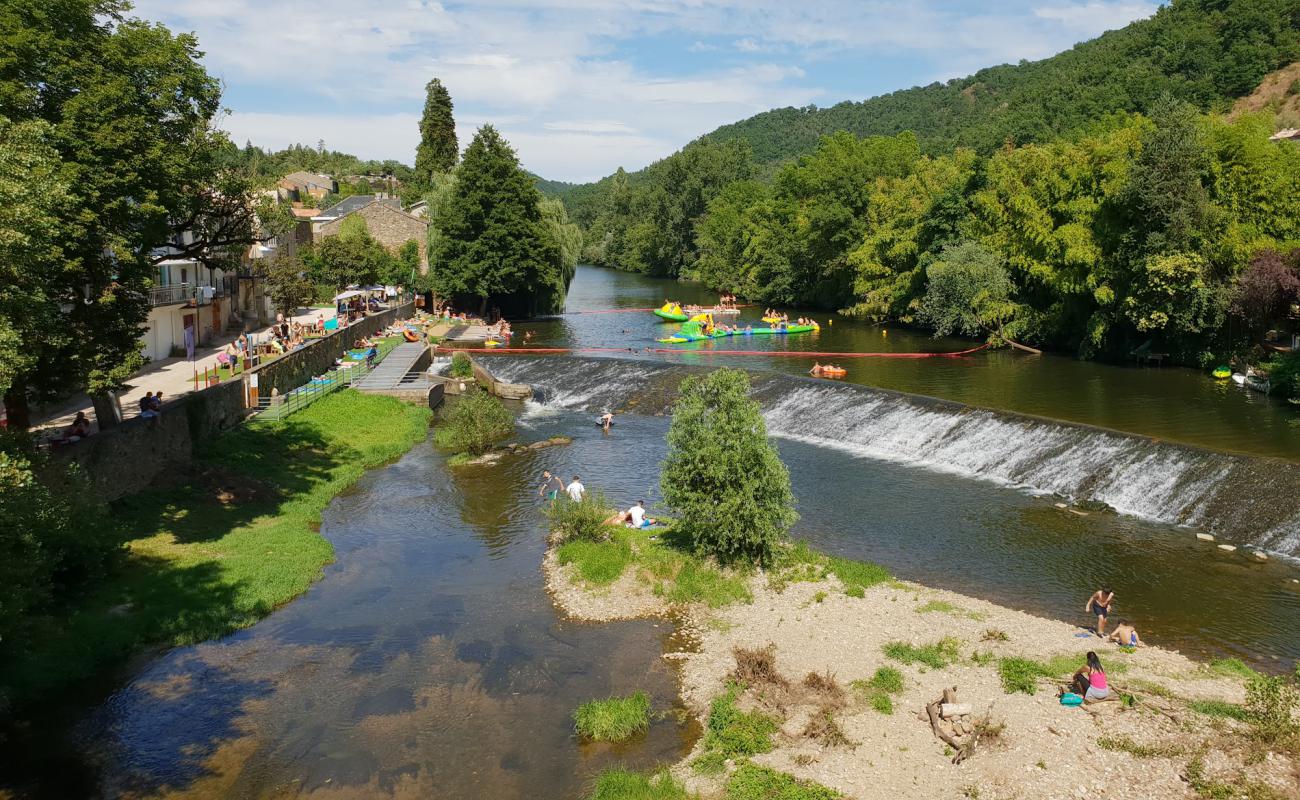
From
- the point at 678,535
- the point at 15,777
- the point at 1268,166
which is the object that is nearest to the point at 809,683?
the point at 678,535

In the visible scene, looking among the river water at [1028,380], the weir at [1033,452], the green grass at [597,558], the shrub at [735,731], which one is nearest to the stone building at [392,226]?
the river water at [1028,380]

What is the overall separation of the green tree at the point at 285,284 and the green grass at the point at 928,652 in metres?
49.3

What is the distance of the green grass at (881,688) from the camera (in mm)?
15109

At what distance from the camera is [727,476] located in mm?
20938

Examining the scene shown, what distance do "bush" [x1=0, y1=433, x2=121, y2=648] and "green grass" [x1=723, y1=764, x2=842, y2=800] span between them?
12185 millimetres

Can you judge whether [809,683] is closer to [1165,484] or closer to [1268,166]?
[1165,484]

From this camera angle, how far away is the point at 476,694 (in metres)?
16.5

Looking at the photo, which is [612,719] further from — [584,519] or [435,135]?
[435,135]

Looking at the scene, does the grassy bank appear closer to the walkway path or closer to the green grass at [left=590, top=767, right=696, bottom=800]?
the walkway path

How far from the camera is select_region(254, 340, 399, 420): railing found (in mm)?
35562

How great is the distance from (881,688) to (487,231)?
56.8 meters

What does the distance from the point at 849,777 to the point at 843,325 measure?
59188mm

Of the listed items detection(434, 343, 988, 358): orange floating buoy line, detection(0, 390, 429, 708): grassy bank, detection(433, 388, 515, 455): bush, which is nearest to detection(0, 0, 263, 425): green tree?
detection(0, 390, 429, 708): grassy bank

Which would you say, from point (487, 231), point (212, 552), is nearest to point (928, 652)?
point (212, 552)
